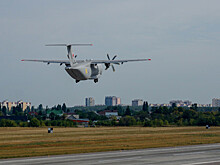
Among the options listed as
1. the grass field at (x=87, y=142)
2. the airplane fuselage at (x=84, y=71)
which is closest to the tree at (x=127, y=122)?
the grass field at (x=87, y=142)

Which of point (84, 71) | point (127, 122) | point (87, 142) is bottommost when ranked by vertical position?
point (87, 142)

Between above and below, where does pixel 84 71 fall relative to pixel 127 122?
above

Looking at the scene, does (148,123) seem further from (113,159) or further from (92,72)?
(113,159)

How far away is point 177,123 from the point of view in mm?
161000

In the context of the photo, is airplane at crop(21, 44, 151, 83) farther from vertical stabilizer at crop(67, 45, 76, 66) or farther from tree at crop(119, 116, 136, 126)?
tree at crop(119, 116, 136, 126)

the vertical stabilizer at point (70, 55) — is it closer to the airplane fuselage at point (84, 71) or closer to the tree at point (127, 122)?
the airplane fuselage at point (84, 71)

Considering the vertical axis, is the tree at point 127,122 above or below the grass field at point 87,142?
above

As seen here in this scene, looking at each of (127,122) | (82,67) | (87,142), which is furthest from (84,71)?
(127,122)

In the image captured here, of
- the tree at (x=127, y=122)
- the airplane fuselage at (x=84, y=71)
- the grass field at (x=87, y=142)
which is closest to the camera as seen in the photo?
the grass field at (x=87, y=142)

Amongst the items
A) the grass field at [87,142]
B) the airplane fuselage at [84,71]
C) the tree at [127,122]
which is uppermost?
the airplane fuselage at [84,71]

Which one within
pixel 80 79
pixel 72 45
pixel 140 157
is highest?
pixel 72 45

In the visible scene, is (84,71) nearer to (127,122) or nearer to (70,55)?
(70,55)

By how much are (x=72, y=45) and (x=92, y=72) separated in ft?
16.2

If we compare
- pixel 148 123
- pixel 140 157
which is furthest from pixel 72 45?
pixel 148 123
